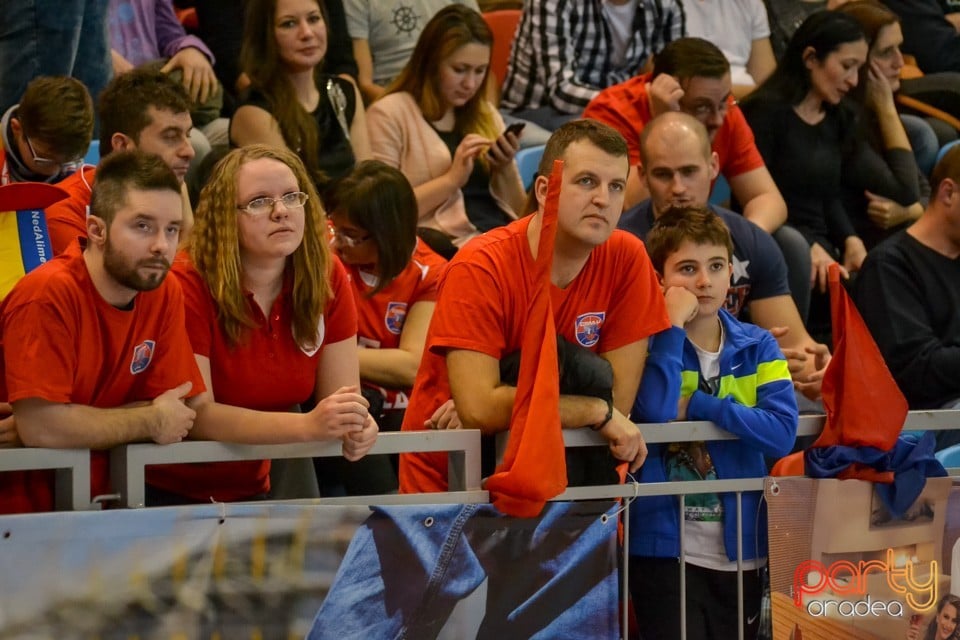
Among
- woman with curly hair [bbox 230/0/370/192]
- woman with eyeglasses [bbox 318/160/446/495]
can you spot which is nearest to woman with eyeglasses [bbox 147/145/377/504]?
woman with eyeglasses [bbox 318/160/446/495]

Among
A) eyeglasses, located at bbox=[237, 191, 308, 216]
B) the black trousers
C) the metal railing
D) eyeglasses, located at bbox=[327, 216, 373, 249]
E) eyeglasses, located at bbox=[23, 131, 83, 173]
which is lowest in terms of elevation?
the black trousers

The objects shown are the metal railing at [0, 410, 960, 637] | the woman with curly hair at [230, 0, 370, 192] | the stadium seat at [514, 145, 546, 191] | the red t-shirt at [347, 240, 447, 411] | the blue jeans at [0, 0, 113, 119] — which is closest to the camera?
the metal railing at [0, 410, 960, 637]

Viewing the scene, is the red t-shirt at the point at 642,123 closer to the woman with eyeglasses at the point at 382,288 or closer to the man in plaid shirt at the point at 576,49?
the man in plaid shirt at the point at 576,49

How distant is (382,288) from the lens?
14.6ft

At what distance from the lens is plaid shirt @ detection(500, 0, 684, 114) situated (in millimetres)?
6383

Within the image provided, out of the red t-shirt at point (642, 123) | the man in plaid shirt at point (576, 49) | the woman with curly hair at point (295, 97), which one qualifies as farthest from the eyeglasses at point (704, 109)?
the woman with curly hair at point (295, 97)

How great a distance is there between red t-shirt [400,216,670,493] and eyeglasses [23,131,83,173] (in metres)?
1.39

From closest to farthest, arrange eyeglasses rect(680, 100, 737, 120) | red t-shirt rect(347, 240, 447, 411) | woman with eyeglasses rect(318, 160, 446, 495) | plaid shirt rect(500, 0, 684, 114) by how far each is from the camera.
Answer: woman with eyeglasses rect(318, 160, 446, 495), red t-shirt rect(347, 240, 447, 411), eyeglasses rect(680, 100, 737, 120), plaid shirt rect(500, 0, 684, 114)

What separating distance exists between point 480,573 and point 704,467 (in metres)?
0.73

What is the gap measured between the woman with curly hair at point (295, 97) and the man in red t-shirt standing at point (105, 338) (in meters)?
1.90

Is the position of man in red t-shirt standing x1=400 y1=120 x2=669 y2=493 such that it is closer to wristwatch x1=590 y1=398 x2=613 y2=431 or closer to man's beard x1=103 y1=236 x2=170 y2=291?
wristwatch x1=590 y1=398 x2=613 y2=431

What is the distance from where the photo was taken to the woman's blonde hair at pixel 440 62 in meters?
5.52

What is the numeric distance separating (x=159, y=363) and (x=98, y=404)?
0.16 meters

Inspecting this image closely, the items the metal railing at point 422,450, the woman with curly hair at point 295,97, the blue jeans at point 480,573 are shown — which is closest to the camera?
the metal railing at point 422,450
